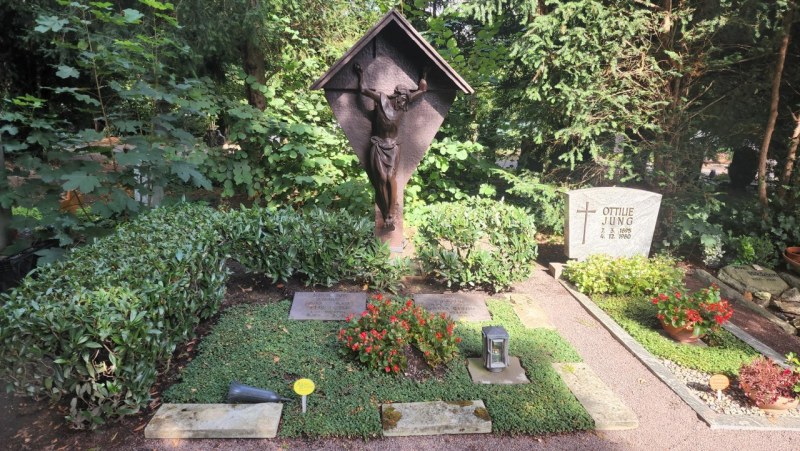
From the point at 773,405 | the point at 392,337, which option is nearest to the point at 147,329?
the point at 392,337

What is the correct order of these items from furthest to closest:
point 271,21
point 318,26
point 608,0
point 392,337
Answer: point 318,26 → point 271,21 → point 608,0 → point 392,337

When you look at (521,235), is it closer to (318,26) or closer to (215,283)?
(215,283)

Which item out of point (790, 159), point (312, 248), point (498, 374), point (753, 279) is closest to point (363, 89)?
point (312, 248)

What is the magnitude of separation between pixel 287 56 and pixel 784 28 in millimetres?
8164

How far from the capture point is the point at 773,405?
10.8ft

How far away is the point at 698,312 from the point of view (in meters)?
4.34

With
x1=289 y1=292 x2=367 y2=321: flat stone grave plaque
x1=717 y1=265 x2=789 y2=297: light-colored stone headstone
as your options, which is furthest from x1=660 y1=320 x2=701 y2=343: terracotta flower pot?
x1=289 y1=292 x2=367 y2=321: flat stone grave plaque

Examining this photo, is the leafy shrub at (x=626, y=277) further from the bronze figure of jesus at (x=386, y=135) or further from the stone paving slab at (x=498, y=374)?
the bronze figure of jesus at (x=386, y=135)

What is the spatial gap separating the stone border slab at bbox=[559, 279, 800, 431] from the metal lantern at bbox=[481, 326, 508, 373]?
1.42m

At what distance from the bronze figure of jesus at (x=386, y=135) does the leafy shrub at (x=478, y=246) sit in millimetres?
675

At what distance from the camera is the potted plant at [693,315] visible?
430cm

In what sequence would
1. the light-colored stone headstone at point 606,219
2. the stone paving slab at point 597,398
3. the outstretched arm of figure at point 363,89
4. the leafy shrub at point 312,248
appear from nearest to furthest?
the stone paving slab at point 597,398 < the leafy shrub at point 312,248 < the outstretched arm of figure at point 363,89 < the light-colored stone headstone at point 606,219

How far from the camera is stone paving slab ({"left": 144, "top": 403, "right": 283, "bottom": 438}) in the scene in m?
2.88

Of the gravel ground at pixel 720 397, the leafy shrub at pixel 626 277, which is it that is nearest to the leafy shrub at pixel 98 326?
the gravel ground at pixel 720 397
